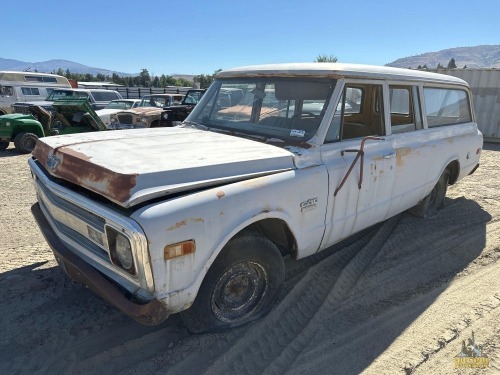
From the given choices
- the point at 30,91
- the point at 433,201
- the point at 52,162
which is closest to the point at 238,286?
the point at 52,162

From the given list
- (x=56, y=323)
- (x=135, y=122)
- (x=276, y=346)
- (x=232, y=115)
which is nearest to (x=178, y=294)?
(x=276, y=346)

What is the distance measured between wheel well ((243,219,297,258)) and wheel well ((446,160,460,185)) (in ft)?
10.4

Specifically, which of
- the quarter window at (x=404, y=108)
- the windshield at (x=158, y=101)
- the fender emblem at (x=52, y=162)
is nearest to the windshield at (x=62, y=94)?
the windshield at (x=158, y=101)

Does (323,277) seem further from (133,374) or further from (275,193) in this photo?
(133,374)

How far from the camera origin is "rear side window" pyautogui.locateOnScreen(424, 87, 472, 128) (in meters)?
4.31

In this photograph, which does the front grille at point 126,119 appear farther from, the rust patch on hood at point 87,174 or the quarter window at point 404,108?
the quarter window at point 404,108

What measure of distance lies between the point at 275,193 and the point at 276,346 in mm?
1110

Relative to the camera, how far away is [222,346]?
8.73ft

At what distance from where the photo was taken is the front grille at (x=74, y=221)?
2305 mm

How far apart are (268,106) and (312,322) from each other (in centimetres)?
193

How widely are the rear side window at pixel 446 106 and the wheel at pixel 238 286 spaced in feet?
8.97

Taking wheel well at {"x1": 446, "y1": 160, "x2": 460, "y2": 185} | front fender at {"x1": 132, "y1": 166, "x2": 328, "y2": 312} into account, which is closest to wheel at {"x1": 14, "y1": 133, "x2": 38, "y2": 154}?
front fender at {"x1": 132, "y1": 166, "x2": 328, "y2": 312}

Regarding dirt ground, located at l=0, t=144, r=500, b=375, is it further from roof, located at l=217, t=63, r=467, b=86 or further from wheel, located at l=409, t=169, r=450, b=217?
roof, located at l=217, t=63, r=467, b=86

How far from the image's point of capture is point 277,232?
288cm
